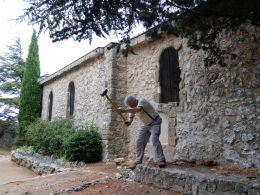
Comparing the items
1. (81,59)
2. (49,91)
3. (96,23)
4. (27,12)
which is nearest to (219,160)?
(96,23)

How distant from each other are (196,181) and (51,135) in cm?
856

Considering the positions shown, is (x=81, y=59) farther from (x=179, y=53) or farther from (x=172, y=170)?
(x=172, y=170)

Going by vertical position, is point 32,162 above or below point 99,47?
below

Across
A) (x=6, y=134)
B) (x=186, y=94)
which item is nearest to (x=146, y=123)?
(x=186, y=94)

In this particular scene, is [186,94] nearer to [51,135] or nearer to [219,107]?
[219,107]

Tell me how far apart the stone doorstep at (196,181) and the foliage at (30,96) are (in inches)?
517

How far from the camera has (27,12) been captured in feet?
13.9

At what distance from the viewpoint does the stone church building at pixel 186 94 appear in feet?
20.2

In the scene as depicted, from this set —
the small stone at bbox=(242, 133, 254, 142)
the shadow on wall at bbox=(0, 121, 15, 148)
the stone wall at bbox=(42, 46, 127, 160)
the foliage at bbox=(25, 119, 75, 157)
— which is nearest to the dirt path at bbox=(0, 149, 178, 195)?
the stone wall at bbox=(42, 46, 127, 160)

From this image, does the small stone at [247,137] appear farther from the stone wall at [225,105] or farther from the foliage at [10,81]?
the foliage at [10,81]

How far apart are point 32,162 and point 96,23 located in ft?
28.3

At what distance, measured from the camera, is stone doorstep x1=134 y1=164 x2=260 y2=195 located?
4.49 meters

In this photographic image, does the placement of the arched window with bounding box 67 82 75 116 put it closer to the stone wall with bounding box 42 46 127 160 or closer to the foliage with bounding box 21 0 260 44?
the stone wall with bounding box 42 46 127 160

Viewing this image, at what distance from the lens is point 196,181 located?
5145mm
